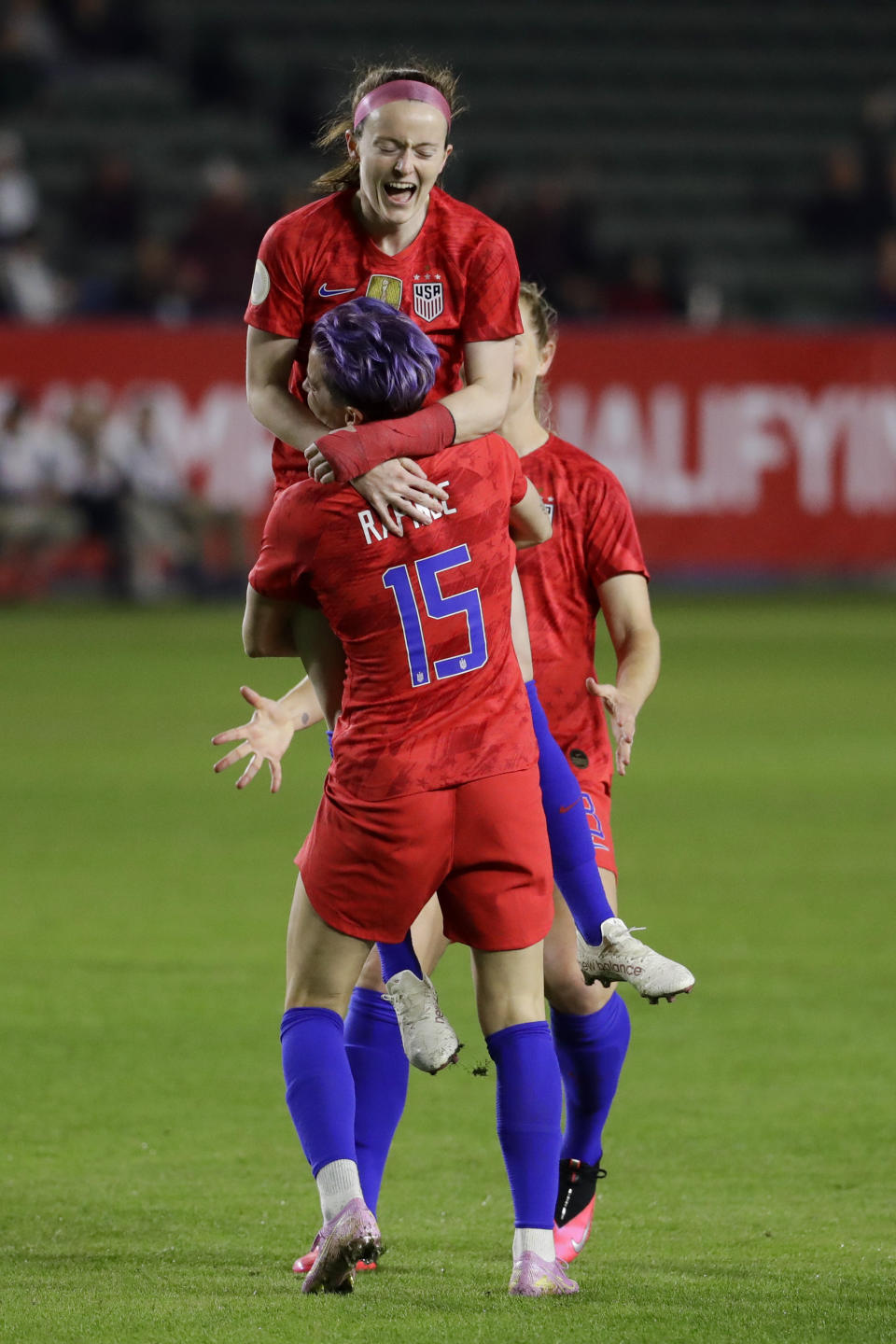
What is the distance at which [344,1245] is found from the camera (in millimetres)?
3572

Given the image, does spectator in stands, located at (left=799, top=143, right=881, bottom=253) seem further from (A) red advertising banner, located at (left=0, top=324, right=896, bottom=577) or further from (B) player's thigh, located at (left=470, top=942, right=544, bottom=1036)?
(B) player's thigh, located at (left=470, top=942, right=544, bottom=1036)

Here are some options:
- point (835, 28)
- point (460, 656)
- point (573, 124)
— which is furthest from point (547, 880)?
point (835, 28)

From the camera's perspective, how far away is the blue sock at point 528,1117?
373 cm

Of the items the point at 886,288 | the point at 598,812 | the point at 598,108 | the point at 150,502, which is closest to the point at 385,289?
the point at 598,812

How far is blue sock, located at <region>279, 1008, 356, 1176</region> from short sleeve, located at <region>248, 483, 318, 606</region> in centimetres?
77

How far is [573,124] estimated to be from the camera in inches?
1018

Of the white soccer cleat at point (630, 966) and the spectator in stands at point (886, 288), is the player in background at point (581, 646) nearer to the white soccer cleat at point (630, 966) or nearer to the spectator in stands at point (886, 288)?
the white soccer cleat at point (630, 966)

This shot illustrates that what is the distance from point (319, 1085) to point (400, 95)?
187 centimetres

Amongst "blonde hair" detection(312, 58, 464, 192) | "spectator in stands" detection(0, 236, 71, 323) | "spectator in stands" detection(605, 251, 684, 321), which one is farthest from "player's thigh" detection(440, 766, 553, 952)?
"spectator in stands" detection(605, 251, 684, 321)

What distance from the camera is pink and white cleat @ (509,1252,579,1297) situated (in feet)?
12.0

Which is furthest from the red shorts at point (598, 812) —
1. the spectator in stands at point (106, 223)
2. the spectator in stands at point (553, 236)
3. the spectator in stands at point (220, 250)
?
the spectator in stands at point (106, 223)

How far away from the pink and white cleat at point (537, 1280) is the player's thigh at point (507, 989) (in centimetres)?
41

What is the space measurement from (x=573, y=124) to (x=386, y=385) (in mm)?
23121

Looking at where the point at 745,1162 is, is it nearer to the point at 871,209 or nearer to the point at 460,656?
the point at 460,656
